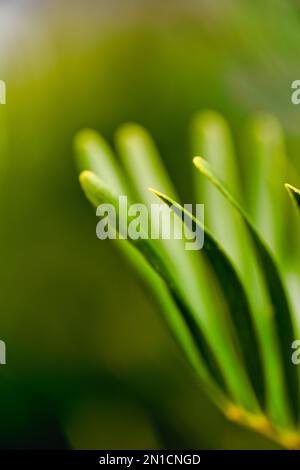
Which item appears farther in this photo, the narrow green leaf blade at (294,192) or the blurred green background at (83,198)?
the blurred green background at (83,198)

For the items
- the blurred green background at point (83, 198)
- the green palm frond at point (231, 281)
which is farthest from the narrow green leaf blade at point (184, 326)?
the blurred green background at point (83, 198)

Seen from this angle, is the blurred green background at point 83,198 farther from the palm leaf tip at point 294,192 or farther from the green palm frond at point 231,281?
the palm leaf tip at point 294,192

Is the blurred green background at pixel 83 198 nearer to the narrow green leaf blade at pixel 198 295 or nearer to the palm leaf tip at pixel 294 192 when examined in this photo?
the narrow green leaf blade at pixel 198 295

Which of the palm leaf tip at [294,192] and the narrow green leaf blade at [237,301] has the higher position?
the palm leaf tip at [294,192]

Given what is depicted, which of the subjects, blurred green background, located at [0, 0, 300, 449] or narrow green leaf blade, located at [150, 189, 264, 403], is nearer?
narrow green leaf blade, located at [150, 189, 264, 403]

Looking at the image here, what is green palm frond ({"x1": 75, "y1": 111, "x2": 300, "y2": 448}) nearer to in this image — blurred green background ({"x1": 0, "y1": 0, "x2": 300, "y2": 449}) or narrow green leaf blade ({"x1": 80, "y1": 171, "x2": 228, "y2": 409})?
narrow green leaf blade ({"x1": 80, "y1": 171, "x2": 228, "y2": 409})

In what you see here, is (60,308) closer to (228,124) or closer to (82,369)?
(82,369)

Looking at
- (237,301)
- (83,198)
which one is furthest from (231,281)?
(83,198)

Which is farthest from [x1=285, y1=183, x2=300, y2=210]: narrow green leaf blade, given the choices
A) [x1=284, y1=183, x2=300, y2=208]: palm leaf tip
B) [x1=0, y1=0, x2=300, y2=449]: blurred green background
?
[x1=0, y1=0, x2=300, y2=449]: blurred green background
